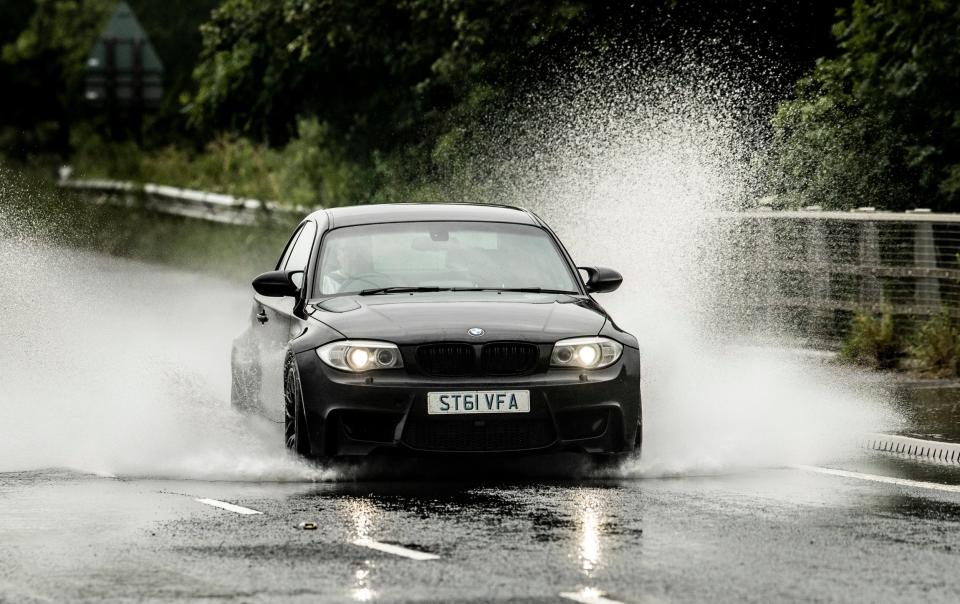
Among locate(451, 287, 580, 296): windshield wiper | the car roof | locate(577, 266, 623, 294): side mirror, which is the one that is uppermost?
the car roof

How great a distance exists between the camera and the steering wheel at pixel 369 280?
39.2 ft

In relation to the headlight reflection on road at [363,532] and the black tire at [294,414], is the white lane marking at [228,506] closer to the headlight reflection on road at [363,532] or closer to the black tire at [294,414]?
the headlight reflection on road at [363,532]

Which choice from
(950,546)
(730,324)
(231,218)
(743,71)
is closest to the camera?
(950,546)

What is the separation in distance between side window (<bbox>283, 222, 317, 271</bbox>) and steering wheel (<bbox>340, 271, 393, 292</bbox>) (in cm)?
48

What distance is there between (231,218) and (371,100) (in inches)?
154

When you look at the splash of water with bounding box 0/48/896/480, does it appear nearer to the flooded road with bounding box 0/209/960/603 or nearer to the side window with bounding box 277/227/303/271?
the flooded road with bounding box 0/209/960/603

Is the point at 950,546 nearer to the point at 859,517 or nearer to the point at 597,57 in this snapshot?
the point at 859,517

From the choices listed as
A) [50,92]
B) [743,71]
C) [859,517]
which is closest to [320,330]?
[859,517]

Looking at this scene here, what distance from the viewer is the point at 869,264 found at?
19.2m

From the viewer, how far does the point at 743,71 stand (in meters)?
24.9

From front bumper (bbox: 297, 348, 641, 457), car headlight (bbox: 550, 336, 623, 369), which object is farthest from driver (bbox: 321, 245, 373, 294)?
car headlight (bbox: 550, 336, 623, 369)

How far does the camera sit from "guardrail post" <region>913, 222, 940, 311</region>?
60.8ft

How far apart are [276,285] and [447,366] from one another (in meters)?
1.68

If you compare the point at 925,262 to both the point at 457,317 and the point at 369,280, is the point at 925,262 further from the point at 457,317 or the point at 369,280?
the point at 457,317
